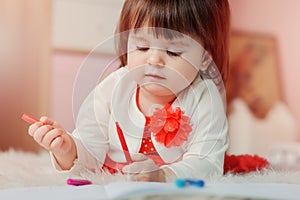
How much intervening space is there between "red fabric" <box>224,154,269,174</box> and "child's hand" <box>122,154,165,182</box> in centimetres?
20

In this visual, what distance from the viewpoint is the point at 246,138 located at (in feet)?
8.85

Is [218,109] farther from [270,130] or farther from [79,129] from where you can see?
[270,130]

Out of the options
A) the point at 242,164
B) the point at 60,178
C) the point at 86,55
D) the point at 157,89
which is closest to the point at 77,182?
the point at 60,178

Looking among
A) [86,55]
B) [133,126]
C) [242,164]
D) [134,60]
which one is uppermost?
[134,60]

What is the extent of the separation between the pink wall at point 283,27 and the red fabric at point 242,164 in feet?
6.63

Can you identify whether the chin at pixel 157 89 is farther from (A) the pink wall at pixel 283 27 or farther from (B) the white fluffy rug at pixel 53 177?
(A) the pink wall at pixel 283 27

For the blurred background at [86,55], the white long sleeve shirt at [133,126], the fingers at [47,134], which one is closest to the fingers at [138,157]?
the white long sleeve shirt at [133,126]

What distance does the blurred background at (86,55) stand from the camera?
2139 mm

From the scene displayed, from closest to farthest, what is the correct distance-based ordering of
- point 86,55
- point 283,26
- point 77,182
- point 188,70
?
1. point 77,182
2. point 188,70
3. point 86,55
4. point 283,26

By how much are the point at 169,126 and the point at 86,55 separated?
4.61ft

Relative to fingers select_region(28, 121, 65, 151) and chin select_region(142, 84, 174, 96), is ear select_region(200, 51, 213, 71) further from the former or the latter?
A: fingers select_region(28, 121, 65, 151)

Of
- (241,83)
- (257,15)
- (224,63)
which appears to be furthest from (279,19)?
(224,63)

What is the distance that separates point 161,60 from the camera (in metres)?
0.75

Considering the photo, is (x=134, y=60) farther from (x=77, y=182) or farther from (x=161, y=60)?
(x=77, y=182)
